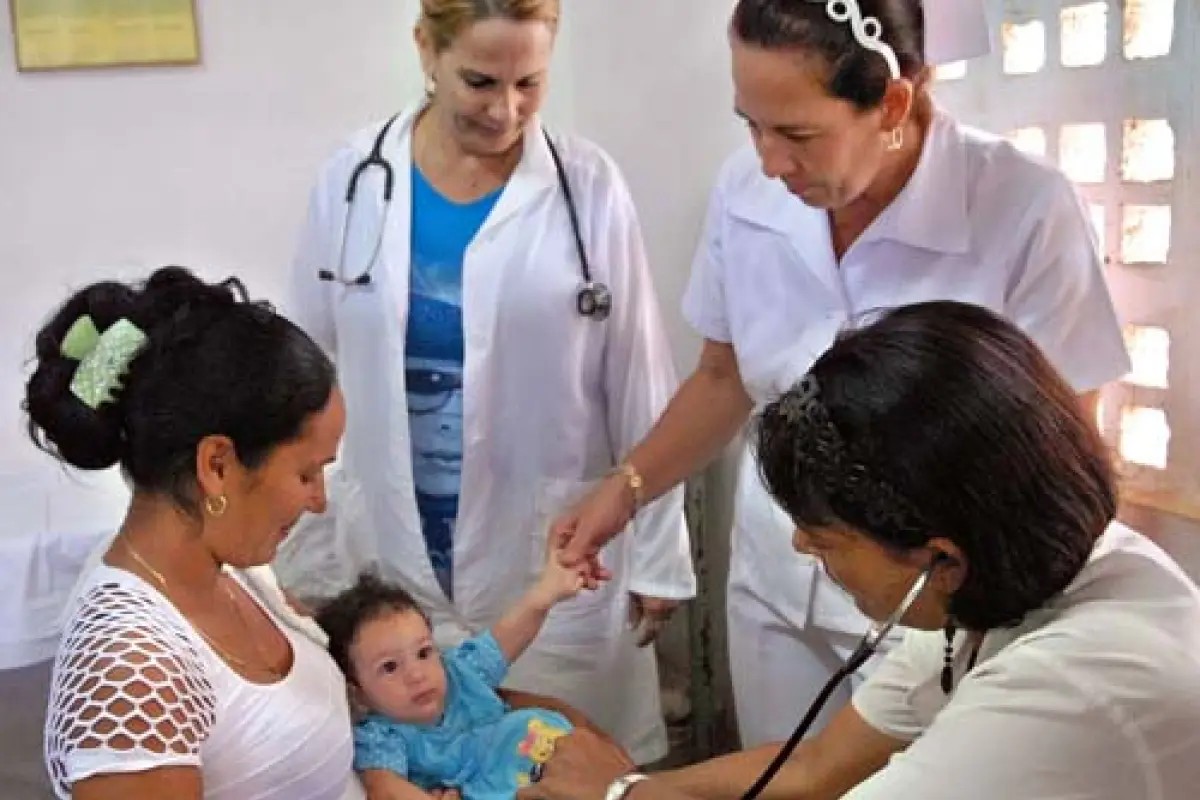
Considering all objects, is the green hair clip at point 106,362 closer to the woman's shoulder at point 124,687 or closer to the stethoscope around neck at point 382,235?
the woman's shoulder at point 124,687

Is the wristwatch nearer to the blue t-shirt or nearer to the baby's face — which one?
the baby's face

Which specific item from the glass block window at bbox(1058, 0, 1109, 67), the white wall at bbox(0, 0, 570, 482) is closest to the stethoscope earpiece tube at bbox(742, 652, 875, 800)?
the glass block window at bbox(1058, 0, 1109, 67)

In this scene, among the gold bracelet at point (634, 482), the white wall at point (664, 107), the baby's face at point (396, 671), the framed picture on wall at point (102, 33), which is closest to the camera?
the baby's face at point (396, 671)

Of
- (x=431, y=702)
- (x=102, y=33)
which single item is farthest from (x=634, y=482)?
(x=102, y=33)

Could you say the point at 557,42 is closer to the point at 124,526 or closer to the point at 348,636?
the point at 348,636

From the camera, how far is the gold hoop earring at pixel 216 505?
1288mm

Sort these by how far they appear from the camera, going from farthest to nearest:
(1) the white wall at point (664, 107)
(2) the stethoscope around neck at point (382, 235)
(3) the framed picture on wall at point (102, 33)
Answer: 1. (1) the white wall at point (664, 107)
2. (3) the framed picture on wall at point (102, 33)
3. (2) the stethoscope around neck at point (382, 235)

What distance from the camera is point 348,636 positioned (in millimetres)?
1719

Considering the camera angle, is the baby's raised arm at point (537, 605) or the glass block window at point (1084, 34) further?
the baby's raised arm at point (537, 605)

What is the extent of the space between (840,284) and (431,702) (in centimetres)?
71

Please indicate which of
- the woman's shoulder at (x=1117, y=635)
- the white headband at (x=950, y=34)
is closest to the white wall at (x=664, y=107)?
the white headband at (x=950, y=34)

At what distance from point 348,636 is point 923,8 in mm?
995

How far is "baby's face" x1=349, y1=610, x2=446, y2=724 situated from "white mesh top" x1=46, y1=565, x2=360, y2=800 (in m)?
0.27

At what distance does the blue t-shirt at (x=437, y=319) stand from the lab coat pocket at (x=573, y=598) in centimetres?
14
